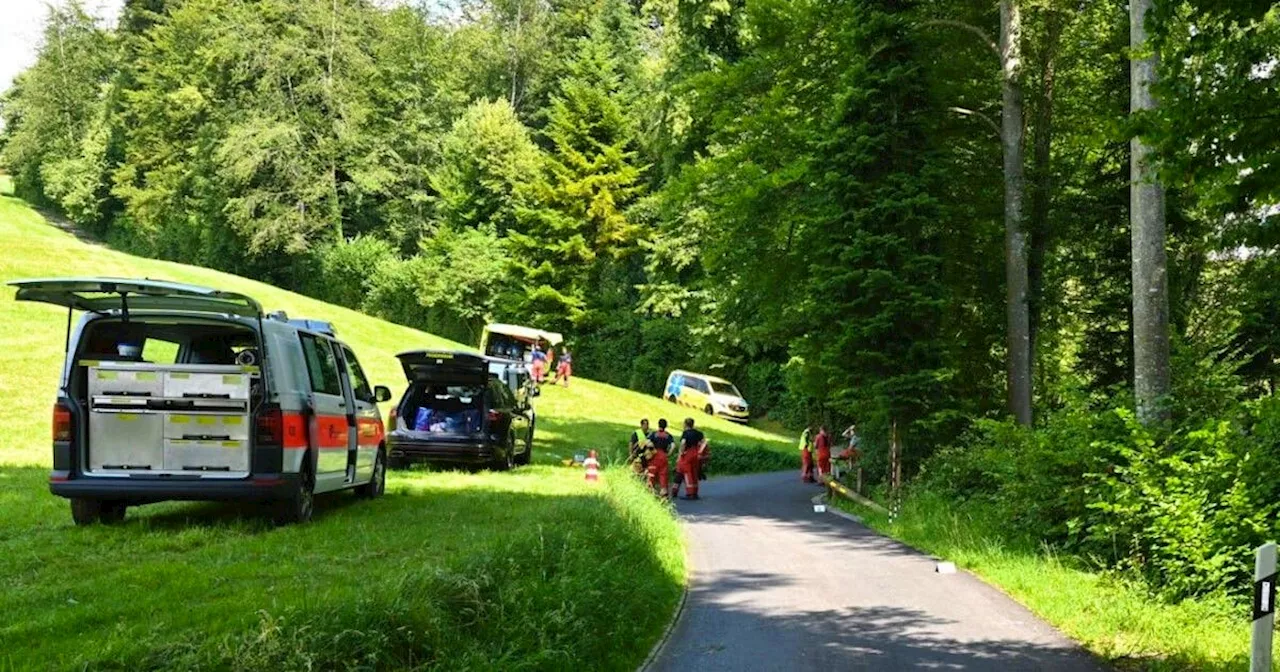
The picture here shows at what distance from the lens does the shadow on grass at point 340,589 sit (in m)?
5.09

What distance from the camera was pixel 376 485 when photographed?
1280 cm

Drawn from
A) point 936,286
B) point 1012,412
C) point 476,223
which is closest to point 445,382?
point 936,286

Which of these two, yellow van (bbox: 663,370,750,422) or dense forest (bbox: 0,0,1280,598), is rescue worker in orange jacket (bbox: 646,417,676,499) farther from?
yellow van (bbox: 663,370,750,422)

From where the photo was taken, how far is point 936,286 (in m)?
19.6

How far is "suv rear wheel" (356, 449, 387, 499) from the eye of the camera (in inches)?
497

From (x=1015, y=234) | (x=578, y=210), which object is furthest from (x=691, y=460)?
(x=578, y=210)

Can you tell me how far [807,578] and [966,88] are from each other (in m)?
13.8

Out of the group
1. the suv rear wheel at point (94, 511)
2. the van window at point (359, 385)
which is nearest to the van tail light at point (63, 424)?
the suv rear wheel at point (94, 511)

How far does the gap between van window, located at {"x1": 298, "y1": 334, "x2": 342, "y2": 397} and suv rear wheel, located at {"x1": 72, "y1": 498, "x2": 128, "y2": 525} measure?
2.04 metres

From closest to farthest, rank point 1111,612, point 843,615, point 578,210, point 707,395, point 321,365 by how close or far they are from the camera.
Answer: point 1111,612 < point 843,615 < point 321,365 < point 707,395 < point 578,210

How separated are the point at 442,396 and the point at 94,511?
8959 millimetres

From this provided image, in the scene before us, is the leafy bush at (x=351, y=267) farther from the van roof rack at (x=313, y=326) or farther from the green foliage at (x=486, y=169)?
the van roof rack at (x=313, y=326)

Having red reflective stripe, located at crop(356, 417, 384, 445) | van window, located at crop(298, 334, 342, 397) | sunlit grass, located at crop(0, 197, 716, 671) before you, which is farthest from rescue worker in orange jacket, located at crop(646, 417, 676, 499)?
van window, located at crop(298, 334, 342, 397)

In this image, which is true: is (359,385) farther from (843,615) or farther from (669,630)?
(843,615)
